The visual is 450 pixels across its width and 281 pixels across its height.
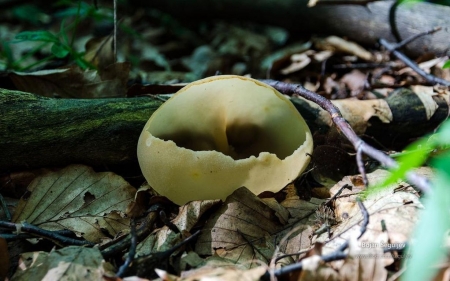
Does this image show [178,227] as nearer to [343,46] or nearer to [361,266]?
[361,266]

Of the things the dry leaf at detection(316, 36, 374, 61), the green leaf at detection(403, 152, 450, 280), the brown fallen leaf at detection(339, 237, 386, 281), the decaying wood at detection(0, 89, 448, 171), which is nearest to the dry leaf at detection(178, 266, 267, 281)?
the brown fallen leaf at detection(339, 237, 386, 281)

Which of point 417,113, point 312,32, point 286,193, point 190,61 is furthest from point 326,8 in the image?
point 286,193

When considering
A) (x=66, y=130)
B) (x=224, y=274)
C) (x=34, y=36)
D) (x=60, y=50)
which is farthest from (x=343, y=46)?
(x=224, y=274)

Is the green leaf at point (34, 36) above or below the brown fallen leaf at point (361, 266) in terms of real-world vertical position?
above

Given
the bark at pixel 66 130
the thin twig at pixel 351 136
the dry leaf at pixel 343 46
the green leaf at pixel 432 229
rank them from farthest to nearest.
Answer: the dry leaf at pixel 343 46, the bark at pixel 66 130, the thin twig at pixel 351 136, the green leaf at pixel 432 229

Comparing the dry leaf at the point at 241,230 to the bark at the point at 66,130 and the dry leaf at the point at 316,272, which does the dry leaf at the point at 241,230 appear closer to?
the dry leaf at the point at 316,272

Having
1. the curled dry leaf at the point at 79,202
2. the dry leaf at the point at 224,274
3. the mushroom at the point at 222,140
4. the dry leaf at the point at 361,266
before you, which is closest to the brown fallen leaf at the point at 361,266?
the dry leaf at the point at 361,266
